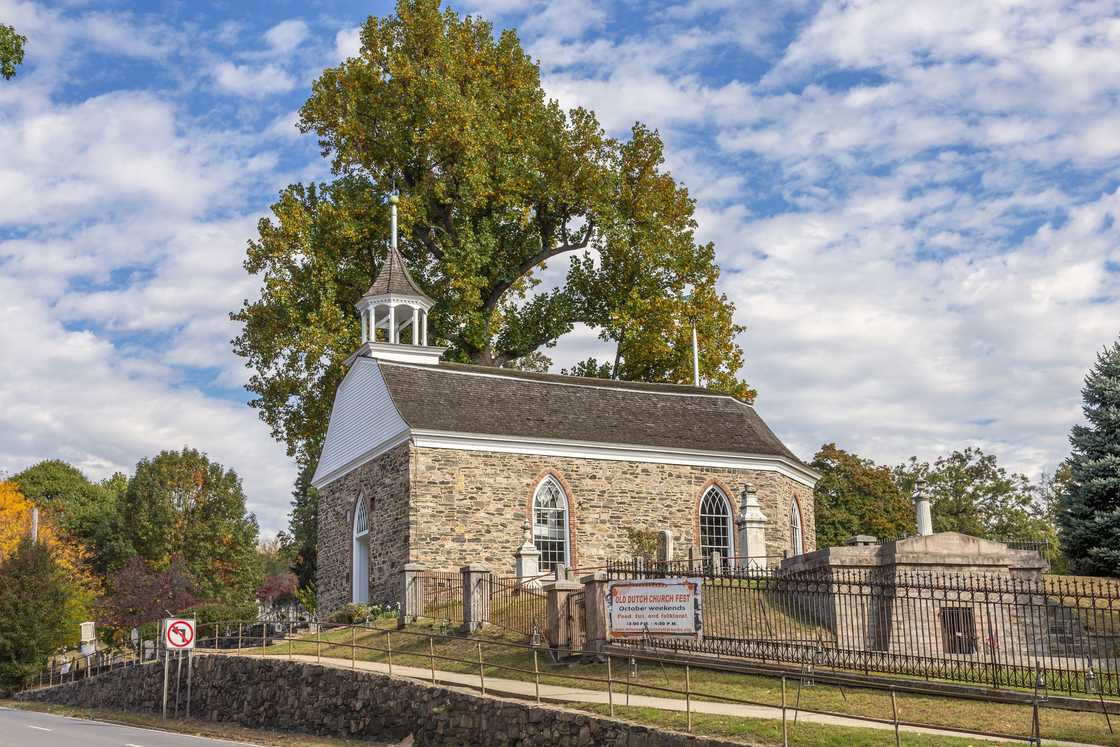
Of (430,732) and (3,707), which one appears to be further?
(3,707)

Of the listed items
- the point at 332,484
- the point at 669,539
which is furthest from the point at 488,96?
the point at 669,539

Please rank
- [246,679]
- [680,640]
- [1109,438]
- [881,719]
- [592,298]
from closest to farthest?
[881,719] → [680,640] → [246,679] → [1109,438] → [592,298]

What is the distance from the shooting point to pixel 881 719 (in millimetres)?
15531

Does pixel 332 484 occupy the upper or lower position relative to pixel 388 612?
upper

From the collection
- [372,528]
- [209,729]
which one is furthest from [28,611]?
[209,729]

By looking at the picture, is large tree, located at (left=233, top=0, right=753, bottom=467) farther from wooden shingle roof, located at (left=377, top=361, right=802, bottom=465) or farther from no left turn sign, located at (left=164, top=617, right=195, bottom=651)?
no left turn sign, located at (left=164, top=617, right=195, bottom=651)

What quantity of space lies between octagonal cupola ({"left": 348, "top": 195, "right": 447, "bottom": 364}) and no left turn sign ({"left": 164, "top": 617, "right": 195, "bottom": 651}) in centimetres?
1236

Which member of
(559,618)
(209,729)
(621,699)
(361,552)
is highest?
(361,552)

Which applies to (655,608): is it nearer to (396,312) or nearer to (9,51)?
(9,51)

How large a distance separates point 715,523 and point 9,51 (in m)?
25.3

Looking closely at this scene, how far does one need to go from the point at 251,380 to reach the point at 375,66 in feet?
45.0

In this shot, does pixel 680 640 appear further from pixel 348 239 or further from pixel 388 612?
pixel 348 239

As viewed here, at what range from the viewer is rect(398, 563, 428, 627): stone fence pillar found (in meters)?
27.5

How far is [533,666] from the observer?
2120 centimetres
